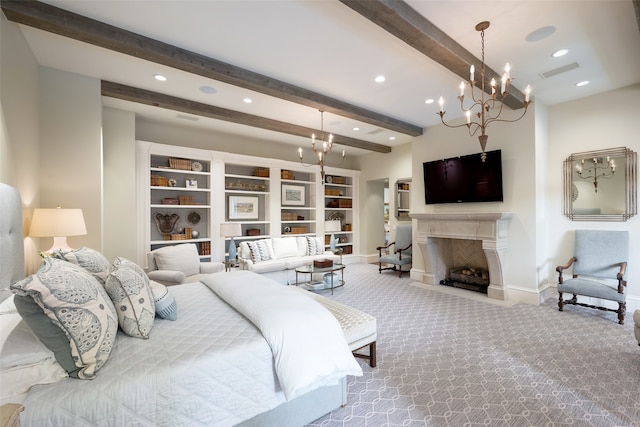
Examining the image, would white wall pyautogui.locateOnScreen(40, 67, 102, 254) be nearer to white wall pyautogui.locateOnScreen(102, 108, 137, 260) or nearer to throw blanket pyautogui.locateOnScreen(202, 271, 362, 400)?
white wall pyautogui.locateOnScreen(102, 108, 137, 260)

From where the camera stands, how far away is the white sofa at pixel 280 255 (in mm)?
5043

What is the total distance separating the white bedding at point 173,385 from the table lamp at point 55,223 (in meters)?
1.80

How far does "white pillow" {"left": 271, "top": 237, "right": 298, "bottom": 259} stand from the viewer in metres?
5.59

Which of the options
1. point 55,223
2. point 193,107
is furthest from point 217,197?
point 55,223

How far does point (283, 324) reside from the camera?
1.63 m

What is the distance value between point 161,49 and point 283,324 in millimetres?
2762

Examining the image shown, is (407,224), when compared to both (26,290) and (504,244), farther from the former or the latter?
(26,290)

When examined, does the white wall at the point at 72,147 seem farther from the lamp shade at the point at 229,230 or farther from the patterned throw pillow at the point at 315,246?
the patterned throw pillow at the point at 315,246

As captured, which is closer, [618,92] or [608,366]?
[608,366]

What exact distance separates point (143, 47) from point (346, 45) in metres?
1.89

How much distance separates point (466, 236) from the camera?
4.55 meters

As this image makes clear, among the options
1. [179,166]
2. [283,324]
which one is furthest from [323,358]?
[179,166]

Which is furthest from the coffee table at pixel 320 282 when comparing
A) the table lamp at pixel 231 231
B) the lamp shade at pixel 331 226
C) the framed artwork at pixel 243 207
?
the framed artwork at pixel 243 207

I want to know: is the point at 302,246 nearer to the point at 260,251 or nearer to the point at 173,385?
the point at 260,251
